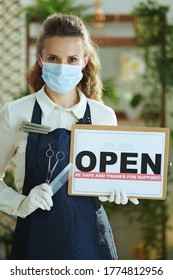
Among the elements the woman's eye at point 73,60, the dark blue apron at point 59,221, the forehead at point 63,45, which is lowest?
the dark blue apron at point 59,221

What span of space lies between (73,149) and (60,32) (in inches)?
9.4

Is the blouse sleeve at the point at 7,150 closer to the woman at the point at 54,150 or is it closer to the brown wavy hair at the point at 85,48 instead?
the woman at the point at 54,150

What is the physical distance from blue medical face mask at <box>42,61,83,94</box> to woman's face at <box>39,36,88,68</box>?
0.03ft

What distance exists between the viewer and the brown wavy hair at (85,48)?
123 cm

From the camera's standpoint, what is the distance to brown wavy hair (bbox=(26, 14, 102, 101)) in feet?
4.02

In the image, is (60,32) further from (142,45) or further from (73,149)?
(142,45)

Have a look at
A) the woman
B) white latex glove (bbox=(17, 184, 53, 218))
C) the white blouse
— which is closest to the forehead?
the woman

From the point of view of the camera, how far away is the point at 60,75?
1.25 m

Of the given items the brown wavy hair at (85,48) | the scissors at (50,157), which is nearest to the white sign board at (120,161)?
the scissors at (50,157)

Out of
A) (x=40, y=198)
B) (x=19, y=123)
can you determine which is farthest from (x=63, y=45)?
(x=40, y=198)

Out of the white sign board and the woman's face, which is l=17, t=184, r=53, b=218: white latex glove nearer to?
the white sign board

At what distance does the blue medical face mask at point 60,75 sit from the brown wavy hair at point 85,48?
0.04m

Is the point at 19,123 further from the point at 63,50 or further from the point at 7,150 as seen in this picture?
the point at 63,50
